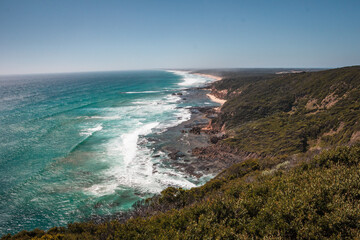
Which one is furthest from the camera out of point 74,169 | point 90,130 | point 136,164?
point 90,130

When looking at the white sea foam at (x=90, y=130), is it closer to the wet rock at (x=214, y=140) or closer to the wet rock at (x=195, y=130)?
the wet rock at (x=195, y=130)

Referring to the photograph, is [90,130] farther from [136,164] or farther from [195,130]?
[195,130]

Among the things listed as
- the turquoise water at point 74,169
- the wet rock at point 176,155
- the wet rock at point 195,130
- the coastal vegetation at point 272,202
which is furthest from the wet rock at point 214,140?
the turquoise water at point 74,169

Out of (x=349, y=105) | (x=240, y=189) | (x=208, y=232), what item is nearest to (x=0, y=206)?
(x=208, y=232)

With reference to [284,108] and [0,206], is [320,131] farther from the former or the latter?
[0,206]

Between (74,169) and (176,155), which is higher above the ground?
(176,155)

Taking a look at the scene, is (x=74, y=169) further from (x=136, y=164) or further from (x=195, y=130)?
(x=195, y=130)

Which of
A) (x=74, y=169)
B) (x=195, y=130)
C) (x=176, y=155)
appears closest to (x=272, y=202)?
(x=176, y=155)

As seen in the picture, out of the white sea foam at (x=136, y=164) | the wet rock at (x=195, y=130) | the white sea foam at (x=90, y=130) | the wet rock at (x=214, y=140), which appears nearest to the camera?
the white sea foam at (x=136, y=164)

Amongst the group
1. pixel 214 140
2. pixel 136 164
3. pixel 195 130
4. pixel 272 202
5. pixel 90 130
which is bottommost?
pixel 136 164

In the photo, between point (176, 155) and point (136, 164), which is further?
point (176, 155)

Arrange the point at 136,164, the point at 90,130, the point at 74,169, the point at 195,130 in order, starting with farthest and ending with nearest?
the point at 90,130 → the point at 195,130 → the point at 136,164 → the point at 74,169

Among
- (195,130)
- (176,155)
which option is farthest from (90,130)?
(195,130)
